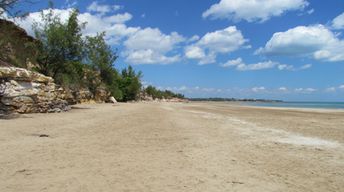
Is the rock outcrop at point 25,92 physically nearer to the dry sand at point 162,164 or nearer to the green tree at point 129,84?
the dry sand at point 162,164

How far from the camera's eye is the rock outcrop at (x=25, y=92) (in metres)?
20.3

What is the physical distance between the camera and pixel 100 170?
22.5ft

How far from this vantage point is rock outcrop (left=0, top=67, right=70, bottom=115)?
20.3 metres

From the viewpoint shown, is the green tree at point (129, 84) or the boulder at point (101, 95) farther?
the green tree at point (129, 84)

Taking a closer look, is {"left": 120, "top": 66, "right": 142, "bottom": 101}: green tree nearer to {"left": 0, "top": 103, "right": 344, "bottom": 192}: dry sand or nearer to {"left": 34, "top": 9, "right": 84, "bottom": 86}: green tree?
{"left": 34, "top": 9, "right": 84, "bottom": 86}: green tree

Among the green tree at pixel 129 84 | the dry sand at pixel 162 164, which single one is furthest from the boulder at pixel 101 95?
the dry sand at pixel 162 164

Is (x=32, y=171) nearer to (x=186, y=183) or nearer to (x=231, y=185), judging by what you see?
(x=186, y=183)

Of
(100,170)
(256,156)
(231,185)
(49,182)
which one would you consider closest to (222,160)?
(256,156)

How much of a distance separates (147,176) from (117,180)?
2.05 ft

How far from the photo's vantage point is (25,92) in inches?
843

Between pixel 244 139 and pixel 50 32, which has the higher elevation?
pixel 50 32

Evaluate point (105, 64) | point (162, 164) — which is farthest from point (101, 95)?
point (162, 164)

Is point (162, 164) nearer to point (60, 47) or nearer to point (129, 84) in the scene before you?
point (60, 47)

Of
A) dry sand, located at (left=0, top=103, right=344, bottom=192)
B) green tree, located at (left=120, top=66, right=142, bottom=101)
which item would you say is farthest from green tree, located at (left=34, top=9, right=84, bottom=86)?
green tree, located at (left=120, top=66, right=142, bottom=101)
